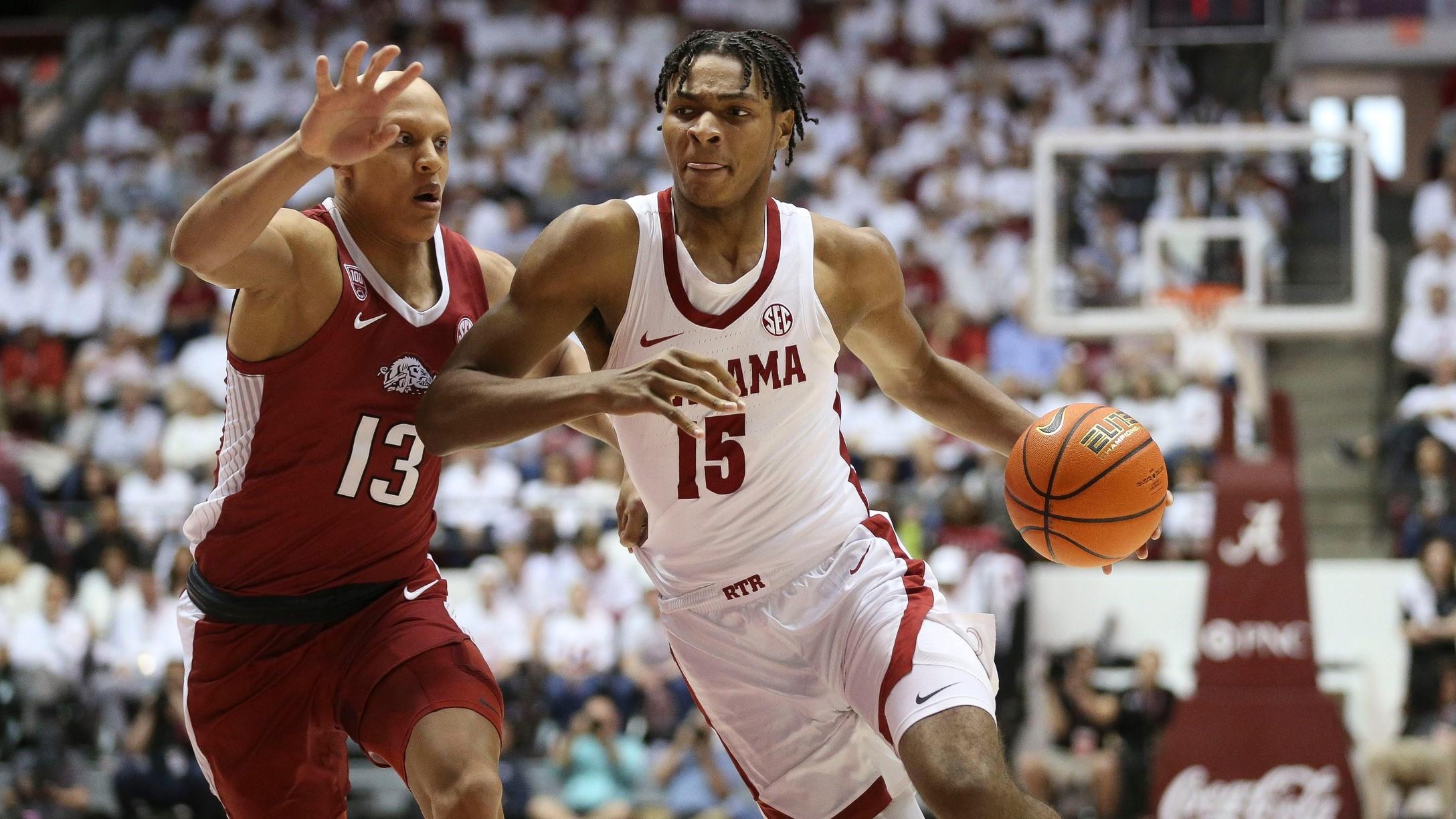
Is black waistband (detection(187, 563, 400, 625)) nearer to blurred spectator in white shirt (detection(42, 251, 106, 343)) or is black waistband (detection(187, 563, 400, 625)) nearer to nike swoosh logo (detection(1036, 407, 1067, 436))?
nike swoosh logo (detection(1036, 407, 1067, 436))

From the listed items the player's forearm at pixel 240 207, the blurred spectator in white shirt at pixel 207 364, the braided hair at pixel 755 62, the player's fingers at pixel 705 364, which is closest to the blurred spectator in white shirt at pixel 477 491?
the blurred spectator in white shirt at pixel 207 364

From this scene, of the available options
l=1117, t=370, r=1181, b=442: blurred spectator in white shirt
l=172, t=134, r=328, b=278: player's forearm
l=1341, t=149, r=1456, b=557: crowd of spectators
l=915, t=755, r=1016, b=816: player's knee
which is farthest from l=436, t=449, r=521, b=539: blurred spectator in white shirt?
l=915, t=755, r=1016, b=816: player's knee

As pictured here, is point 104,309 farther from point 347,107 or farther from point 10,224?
point 347,107

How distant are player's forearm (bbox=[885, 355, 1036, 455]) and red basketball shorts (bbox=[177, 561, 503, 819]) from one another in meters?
1.37

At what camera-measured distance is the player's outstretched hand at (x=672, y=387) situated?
138 inches

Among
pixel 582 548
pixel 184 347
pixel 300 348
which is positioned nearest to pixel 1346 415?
pixel 582 548

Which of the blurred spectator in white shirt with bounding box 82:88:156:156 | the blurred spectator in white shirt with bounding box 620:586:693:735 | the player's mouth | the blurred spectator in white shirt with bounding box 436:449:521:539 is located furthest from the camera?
the blurred spectator in white shirt with bounding box 82:88:156:156

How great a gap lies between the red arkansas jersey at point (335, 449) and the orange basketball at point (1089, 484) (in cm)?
148

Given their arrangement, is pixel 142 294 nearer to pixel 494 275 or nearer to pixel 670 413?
pixel 494 275

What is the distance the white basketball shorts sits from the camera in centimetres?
411

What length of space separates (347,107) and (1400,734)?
8.54 m

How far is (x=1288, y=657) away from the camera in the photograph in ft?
31.9

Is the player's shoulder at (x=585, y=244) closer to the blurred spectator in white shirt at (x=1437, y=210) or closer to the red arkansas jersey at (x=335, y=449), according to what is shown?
the red arkansas jersey at (x=335, y=449)

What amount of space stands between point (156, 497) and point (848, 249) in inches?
368
